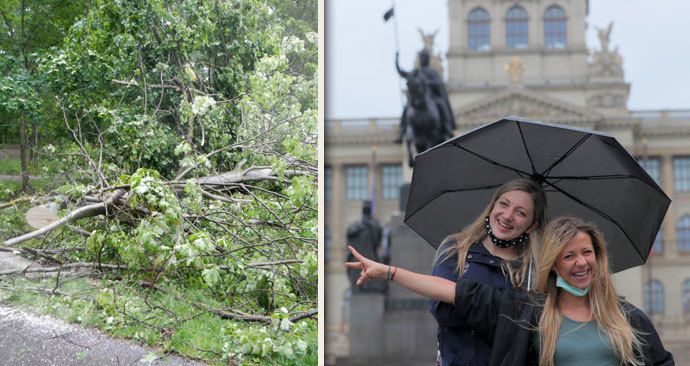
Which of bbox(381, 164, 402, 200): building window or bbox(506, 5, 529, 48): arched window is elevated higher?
bbox(506, 5, 529, 48): arched window

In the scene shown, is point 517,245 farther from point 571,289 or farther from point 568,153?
point 568,153

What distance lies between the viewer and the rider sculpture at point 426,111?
7219 millimetres

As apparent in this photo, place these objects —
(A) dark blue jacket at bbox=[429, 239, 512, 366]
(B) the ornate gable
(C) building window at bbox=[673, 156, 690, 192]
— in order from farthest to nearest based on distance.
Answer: (C) building window at bbox=[673, 156, 690, 192] < (B) the ornate gable < (A) dark blue jacket at bbox=[429, 239, 512, 366]

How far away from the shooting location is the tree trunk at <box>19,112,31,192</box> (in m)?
3.98

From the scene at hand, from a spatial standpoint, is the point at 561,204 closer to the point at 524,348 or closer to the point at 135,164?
the point at 524,348

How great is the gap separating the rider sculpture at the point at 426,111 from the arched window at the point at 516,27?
37.2 feet

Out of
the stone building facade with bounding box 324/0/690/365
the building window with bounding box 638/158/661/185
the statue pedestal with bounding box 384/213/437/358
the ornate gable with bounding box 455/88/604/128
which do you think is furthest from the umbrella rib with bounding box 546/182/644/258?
the building window with bounding box 638/158/661/185

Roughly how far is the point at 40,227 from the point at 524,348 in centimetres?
274

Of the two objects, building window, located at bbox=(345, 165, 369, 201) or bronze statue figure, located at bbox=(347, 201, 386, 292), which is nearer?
bronze statue figure, located at bbox=(347, 201, 386, 292)

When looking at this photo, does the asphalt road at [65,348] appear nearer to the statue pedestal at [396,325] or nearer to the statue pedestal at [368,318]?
the statue pedestal at [396,325]

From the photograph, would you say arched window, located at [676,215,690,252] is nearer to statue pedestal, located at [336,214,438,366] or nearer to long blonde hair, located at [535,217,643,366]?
statue pedestal, located at [336,214,438,366]

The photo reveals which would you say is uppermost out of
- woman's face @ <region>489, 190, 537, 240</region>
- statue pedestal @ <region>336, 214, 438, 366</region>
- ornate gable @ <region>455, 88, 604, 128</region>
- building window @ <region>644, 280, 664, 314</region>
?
ornate gable @ <region>455, 88, 604, 128</region>

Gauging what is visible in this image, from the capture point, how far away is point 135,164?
13.2ft

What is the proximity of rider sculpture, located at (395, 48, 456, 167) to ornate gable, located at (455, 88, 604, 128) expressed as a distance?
8417mm
